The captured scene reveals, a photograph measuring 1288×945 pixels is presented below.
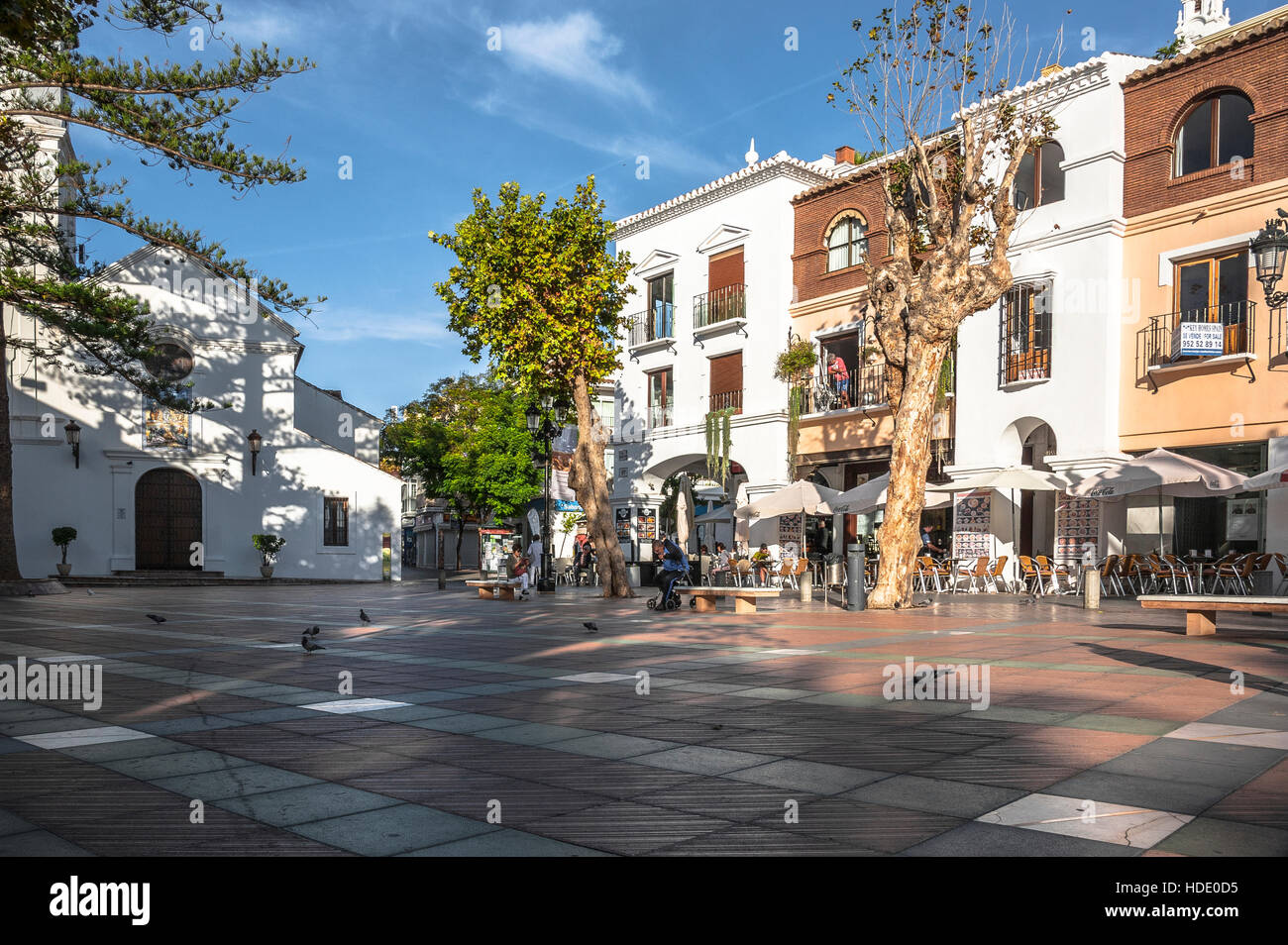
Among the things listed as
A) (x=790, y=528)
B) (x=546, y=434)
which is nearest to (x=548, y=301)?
(x=546, y=434)

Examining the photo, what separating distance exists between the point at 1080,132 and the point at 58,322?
22045 mm

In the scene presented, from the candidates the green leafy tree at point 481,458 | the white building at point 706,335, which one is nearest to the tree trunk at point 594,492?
the white building at point 706,335

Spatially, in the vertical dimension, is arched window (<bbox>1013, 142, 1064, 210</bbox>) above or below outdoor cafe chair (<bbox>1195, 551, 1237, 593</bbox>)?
above

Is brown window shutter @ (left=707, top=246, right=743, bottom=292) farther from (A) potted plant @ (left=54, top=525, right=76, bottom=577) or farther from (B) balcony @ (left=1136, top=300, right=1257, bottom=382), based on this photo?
(A) potted plant @ (left=54, top=525, right=76, bottom=577)

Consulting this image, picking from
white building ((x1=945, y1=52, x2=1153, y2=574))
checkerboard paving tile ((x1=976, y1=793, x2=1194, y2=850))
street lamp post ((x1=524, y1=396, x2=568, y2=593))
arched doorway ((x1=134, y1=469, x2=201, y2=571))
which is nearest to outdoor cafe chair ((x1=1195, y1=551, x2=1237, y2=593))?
white building ((x1=945, y1=52, x2=1153, y2=574))

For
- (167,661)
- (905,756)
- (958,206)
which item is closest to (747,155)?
(958,206)

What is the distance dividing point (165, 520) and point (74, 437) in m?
Answer: 3.78

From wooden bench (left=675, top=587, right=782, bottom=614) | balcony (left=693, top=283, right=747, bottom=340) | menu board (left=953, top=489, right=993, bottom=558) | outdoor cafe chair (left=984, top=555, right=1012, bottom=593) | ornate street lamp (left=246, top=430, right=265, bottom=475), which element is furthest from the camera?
ornate street lamp (left=246, top=430, right=265, bottom=475)

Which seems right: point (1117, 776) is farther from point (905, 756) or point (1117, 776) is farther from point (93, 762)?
point (93, 762)

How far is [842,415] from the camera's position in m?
26.8

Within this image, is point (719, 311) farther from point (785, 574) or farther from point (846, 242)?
point (785, 574)

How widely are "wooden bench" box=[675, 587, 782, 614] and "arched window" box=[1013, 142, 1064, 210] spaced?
1249 cm

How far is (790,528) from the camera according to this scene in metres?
28.6

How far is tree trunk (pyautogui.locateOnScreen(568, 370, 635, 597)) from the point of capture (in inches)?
863
